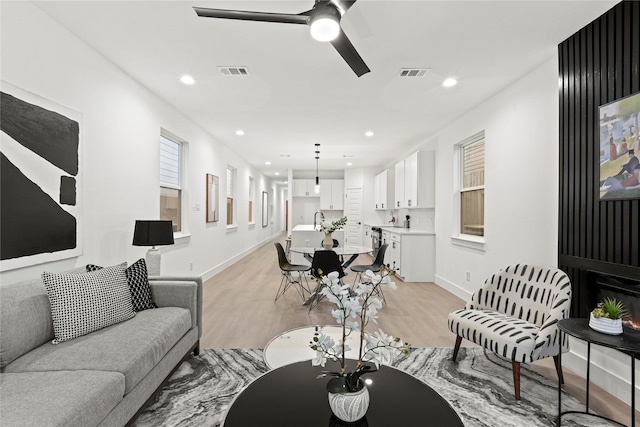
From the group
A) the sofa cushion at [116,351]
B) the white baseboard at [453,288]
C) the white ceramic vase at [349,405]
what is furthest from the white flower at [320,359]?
the white baseboard at [453,288]

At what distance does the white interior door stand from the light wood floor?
4.04m

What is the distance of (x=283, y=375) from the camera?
5.24 feet

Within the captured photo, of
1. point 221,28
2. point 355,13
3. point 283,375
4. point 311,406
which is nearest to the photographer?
point 311,406

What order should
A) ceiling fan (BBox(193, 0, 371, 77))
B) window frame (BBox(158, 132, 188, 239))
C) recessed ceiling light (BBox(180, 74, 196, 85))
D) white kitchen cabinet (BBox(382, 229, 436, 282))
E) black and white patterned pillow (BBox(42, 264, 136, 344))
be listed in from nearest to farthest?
1. ceiling fan (BBox(193, 0, 371, 77))
2. black and white patterned pillow (BBox(42, 264, 136, 344))
3. recessed ceiling light (BBox(180, 74, 196, 85))
4. window frame (BBox(158, 132, 188, 239))
5. white kitchen cabinet (BBox(382, 229, 436, 282))

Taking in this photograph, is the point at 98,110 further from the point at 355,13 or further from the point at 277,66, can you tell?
the point at 355,13

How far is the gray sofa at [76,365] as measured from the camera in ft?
4.28

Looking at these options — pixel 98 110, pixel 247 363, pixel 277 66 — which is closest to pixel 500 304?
pixel 247 363

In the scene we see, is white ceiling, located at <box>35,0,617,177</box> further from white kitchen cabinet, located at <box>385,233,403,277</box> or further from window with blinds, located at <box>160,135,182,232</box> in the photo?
white kitchen cabinet, located at <box>385,233,403,277</box>

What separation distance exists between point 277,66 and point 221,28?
0.72 meters

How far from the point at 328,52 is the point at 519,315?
9.16 ft

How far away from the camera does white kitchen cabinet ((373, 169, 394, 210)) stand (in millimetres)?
7883

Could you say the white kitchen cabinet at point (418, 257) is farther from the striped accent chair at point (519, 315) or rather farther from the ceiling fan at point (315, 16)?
the ceiling fan at point (315, 16)

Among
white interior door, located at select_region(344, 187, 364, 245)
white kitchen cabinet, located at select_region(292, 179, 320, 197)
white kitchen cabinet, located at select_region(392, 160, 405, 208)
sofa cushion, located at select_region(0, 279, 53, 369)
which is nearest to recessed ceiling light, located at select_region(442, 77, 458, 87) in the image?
white kitchen cabinet, located at select_region(392, 160, 405, 208)

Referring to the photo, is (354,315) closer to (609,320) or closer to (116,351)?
(116,351)
